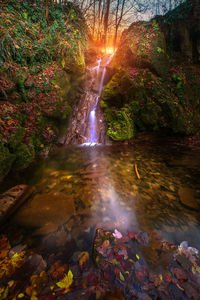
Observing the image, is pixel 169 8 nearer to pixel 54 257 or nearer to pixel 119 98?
pixel 119 98

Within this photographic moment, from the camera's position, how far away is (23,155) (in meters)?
4.07

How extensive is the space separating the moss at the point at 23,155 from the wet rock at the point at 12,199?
1.23 metres

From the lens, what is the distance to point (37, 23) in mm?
6125

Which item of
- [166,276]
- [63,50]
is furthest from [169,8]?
[166,276]

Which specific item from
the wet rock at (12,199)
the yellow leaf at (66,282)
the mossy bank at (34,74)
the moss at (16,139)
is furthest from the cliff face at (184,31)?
the yellow leaf at (66,282)

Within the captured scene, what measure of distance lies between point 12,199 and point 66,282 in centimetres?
193

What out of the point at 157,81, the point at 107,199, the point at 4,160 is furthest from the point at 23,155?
the point at 157,81

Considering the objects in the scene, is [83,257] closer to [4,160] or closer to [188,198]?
[188,198]

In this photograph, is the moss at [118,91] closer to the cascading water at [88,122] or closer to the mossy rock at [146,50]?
the cascading water at [88,122]

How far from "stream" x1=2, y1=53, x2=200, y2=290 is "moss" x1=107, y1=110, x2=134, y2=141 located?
149 cm

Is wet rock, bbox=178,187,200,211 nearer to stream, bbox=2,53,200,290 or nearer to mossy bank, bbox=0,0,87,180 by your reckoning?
stream, bbox=2,53,200,290

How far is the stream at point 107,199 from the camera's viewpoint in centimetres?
208

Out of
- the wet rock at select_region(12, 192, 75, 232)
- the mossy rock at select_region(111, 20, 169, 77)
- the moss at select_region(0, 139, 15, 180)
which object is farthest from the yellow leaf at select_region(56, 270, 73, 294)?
the mossy rock at select_region(111, 20, 169, 77)

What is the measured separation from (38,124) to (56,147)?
4.85ft
